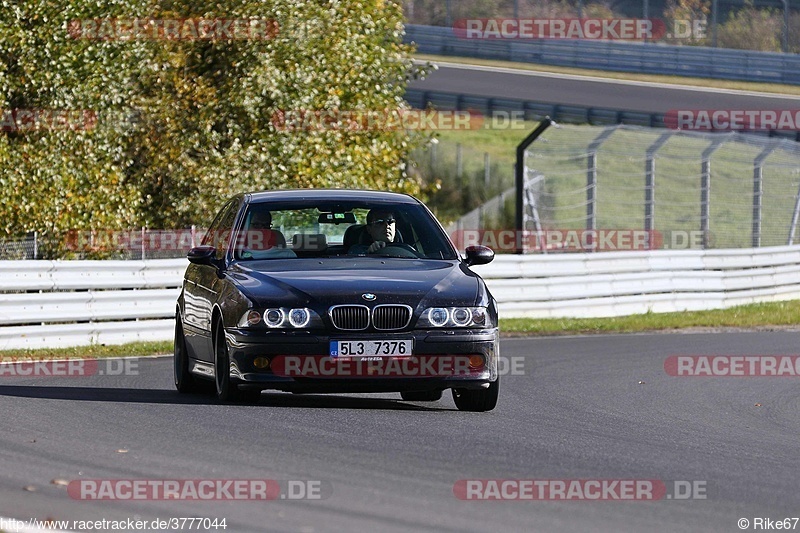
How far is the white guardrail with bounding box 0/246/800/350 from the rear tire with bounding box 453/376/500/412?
742 cm

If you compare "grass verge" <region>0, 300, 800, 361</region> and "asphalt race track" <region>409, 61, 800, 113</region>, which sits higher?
"asphalt race track" <region>409, 61, 800, 113</region>

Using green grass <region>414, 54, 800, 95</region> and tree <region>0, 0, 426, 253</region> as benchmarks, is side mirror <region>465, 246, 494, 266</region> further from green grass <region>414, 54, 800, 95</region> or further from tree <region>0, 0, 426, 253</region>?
green grass <region>414, 54, 800, 95</region>

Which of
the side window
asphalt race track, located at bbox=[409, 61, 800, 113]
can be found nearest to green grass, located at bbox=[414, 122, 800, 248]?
asphalt race track, located at bbox=[409, 61, 800, 113]

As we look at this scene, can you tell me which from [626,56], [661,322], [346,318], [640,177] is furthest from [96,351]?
[626,56]

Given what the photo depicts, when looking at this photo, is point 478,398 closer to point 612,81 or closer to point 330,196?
point 330,196

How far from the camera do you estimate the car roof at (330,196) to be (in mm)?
11516

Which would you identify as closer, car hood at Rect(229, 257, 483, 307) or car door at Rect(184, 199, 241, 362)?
car hood at Rect(229, 257, 483, 307)

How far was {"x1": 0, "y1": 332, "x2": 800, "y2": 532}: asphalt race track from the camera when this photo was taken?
6473 millimetres

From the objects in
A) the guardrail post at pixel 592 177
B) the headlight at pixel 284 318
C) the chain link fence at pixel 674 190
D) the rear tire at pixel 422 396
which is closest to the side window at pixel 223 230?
the headlight at pixel 284 318

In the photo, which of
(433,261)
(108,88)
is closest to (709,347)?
(433,261)

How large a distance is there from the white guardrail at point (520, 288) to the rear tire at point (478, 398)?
7.42 metres

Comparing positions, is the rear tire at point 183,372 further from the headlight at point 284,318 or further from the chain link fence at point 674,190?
the chain link fence at point 674,190

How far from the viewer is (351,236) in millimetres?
11289

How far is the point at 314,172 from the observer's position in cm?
2738
